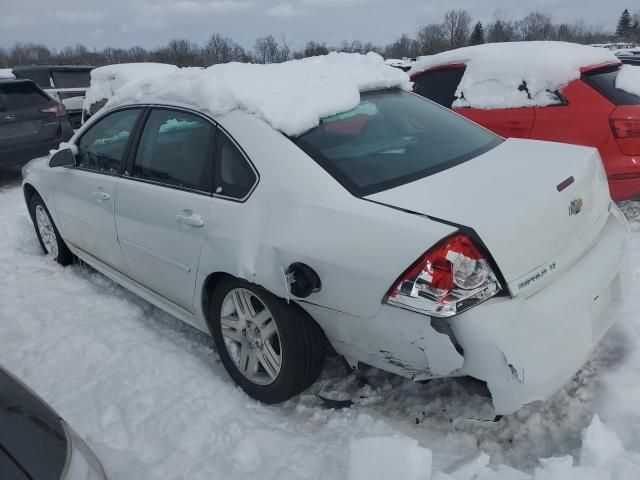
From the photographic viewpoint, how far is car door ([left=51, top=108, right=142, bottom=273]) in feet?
10.9

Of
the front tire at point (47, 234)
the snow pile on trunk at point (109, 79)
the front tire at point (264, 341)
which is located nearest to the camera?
the front tire at point (264, 341)

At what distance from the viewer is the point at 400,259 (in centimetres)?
186

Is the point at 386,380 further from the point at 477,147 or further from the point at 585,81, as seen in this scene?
the point at 585,81

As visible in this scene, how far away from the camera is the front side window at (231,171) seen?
7.90 feet

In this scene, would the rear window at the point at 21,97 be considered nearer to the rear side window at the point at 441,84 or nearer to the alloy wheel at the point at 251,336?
the rear side window at the point at 441,84

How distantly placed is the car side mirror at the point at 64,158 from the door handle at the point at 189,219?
155 centimetres

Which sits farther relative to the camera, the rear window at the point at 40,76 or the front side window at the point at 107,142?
the rear window at the point at 40,76

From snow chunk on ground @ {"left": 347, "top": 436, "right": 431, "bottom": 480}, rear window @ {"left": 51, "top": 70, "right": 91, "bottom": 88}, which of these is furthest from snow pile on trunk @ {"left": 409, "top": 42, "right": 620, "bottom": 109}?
rear window @ {"left": 51, "top": 70, "right": 91, "bottom": 88}

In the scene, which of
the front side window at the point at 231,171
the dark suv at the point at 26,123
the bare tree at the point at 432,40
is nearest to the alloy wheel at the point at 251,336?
the front side window at the point at 231,171

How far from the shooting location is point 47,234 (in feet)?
15.1

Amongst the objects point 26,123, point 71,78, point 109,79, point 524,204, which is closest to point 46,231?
point 26,123

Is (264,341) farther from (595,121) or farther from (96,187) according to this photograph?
(595,121)

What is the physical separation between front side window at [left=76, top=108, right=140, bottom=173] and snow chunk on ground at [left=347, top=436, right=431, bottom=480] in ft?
7.75

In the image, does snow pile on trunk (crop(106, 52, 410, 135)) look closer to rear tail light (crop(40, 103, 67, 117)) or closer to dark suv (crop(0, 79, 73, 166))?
dark suv (crop(0, 79, 73, 166))
